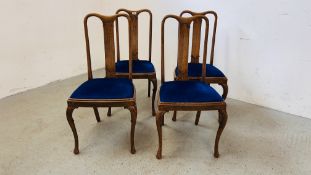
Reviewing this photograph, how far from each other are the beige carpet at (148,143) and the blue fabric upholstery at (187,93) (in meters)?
0.48

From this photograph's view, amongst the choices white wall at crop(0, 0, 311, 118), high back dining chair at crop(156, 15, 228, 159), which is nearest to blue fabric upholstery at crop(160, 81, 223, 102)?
high back dining chair at crop(156, 15, 228, 159)

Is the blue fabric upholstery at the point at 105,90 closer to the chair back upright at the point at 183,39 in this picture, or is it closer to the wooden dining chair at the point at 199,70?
the chair back upright at the point at 183,39

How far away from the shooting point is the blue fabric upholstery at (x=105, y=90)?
5.57 feet

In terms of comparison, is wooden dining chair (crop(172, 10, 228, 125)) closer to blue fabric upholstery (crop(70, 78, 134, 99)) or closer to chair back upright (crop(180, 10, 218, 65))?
chair back upright (crop(180, 10, 218, 65))

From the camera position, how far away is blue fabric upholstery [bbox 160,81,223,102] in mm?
1660

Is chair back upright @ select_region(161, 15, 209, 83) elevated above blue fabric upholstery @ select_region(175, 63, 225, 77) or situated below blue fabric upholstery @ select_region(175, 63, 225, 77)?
above

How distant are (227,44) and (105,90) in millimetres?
1551

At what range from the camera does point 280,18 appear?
228 cm

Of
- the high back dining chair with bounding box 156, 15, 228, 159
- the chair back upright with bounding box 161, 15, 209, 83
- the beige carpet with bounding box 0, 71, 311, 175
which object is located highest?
the chair back upright with bounding box 161, 15, 209, 83

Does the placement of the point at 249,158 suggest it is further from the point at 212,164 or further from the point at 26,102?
the point at 26,102

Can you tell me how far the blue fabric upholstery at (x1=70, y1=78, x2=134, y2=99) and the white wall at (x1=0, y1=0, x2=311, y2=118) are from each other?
1.36 m

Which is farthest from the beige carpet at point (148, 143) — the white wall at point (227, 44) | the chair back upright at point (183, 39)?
the chair back upright at point (183, 39)

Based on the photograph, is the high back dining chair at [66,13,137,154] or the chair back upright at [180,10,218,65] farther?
the chair back upright at [180,10,218,65]

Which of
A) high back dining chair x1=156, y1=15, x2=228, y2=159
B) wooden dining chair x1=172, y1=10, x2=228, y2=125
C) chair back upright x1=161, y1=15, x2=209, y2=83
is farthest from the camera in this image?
wooden dining chair x1=172, y1=10, x2=228, y2=125
